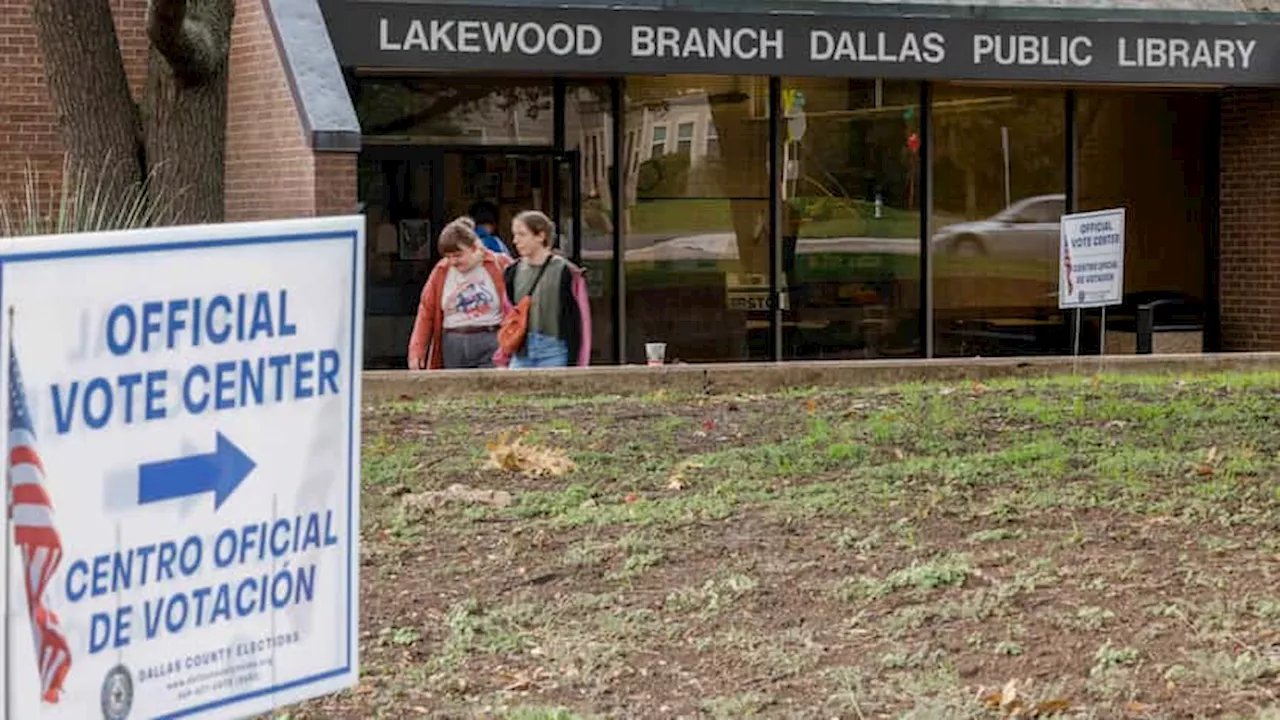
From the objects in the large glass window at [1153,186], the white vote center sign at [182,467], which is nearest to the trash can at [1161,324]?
the large glass window at [1153,186]

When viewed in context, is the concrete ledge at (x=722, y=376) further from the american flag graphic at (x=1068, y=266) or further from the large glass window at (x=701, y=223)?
the large glass window at (x=701, y=223)

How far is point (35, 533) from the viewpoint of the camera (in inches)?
122

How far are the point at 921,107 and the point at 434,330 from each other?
6.94m

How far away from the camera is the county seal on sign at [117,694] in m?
3.25

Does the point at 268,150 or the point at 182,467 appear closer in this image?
the point at 182,467

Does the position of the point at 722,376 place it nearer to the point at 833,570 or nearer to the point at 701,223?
the point at 701,223

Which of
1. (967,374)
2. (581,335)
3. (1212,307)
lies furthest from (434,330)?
(1212,307)

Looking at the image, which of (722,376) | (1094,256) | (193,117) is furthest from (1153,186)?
(193,117)

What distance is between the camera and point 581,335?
13.1m

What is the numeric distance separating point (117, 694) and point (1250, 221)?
17455mm

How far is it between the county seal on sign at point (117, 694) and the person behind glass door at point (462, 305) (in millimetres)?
9676

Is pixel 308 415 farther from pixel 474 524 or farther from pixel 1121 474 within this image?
pixel 1121 474

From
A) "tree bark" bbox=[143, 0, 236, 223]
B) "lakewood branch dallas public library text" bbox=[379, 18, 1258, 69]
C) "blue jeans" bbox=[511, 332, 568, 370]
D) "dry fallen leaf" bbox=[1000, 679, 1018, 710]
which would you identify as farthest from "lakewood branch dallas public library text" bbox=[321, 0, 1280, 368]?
"dry fallen leaf" bbox=[1000, 679, 1018, 710]

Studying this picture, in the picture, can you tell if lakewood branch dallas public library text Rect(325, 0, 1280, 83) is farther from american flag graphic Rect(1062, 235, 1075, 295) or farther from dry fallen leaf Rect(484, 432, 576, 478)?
dry fallen leaf Rect(484, 432, 576, 478)
